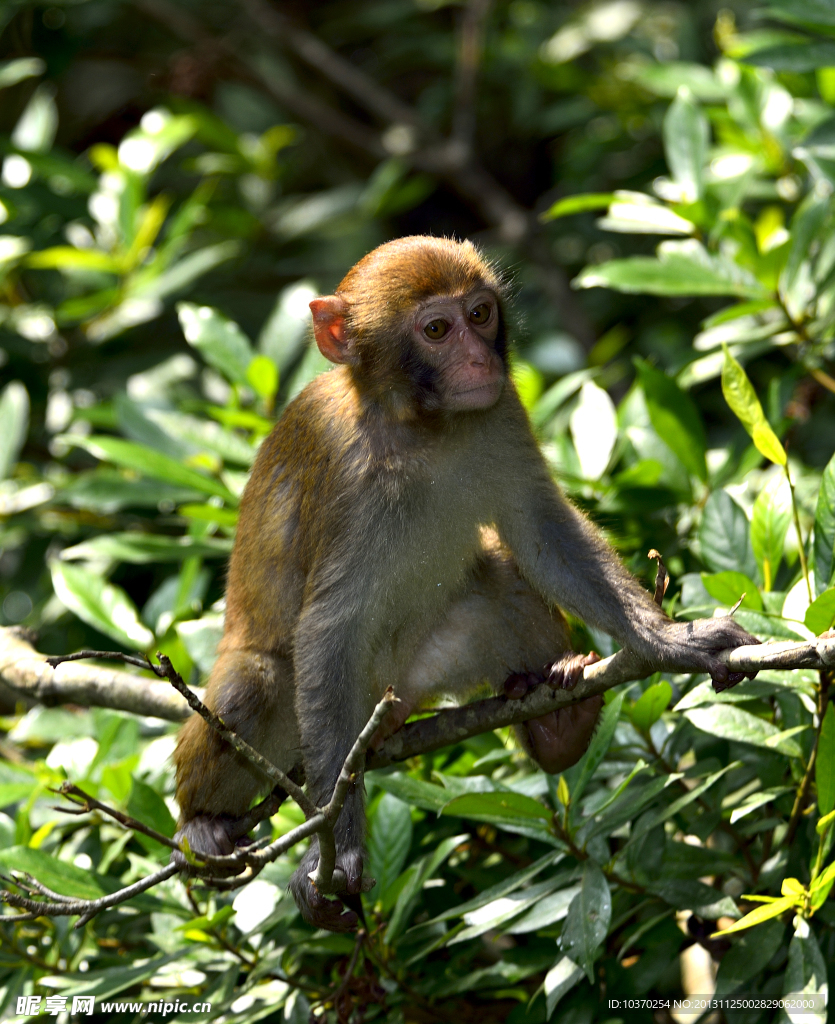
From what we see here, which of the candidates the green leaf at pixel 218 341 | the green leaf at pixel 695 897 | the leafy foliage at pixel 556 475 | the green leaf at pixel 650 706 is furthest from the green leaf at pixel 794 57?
the green leaf at pixel 695 897

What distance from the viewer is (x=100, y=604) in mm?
4754

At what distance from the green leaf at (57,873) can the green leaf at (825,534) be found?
2.54 m

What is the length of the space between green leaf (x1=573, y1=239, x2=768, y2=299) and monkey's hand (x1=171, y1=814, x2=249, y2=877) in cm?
255

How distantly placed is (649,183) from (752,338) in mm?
3248

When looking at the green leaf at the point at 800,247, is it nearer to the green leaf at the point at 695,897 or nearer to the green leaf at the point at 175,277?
the green leaf at the point at 695,897

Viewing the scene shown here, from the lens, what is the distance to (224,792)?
3.82 meters

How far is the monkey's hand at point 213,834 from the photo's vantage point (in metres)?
3.71

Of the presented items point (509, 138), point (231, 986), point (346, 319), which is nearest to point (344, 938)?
point (231, 986)

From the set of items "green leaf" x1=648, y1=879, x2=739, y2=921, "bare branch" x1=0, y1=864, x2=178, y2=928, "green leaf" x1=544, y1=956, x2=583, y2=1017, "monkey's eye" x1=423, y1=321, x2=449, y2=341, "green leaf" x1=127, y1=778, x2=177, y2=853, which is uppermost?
"monkey's eye" x1=423, y1=321, x2=449, y2=341

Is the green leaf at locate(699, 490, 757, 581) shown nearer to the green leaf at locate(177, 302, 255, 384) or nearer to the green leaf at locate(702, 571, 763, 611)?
the green leaf at locate(702, 571, 763, 611)

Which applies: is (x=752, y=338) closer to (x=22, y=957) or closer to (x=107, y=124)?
(x=22, y=957)

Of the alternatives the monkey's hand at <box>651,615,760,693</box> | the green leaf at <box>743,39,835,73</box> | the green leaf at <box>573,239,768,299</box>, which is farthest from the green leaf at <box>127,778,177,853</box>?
the green leaf at <box>743,39,835,73</box>

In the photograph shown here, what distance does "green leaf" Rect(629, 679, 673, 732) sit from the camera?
3389 millimetres

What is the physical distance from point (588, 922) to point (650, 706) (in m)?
0.68
